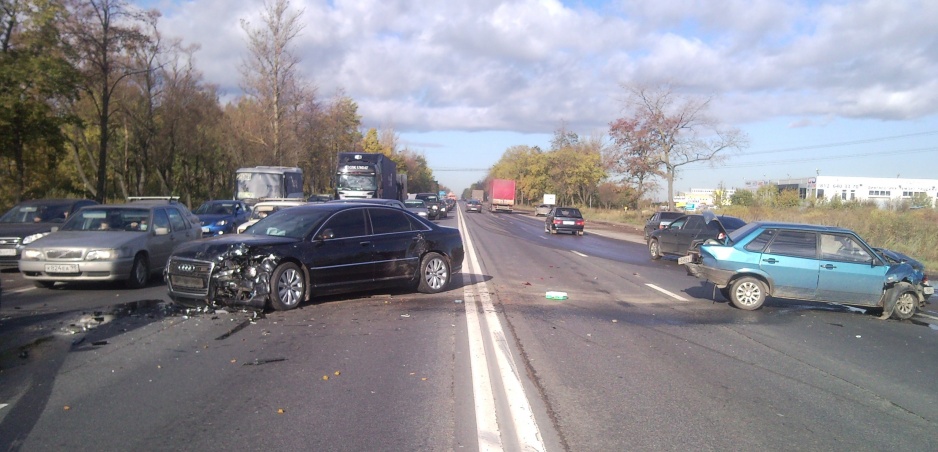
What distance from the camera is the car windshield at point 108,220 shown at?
39.3 ft

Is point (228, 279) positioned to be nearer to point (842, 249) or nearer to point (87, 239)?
point (87, 239)

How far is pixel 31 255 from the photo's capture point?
1076 centimetres

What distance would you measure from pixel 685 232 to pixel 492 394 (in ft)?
51.1

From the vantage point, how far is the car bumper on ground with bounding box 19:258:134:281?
10.7 metres

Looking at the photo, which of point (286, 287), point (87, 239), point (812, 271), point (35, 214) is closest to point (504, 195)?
point (35, 214)

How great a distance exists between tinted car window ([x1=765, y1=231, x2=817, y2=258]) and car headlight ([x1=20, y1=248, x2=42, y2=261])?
474 inches

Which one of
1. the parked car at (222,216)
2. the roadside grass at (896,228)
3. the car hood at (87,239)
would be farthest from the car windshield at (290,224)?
the roadside grass at (896,228)

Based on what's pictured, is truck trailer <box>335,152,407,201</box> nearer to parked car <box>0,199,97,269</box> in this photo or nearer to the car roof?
parked car <box>0,199,97,269</box>

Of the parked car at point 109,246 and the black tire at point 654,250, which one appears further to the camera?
the black tire at point 654,250

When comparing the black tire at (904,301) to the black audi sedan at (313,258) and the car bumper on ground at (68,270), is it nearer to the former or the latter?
the black audi sedan at (313,258)

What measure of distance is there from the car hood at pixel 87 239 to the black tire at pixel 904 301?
1287 centimetres

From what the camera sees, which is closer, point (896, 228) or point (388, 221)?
point (388, 221)

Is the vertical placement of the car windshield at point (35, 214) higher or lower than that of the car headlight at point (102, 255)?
higher

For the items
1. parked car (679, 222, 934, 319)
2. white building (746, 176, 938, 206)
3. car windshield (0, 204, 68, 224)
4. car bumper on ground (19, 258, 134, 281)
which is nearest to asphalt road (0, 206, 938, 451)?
car bumper on ground (19, 258, 134, 281)
